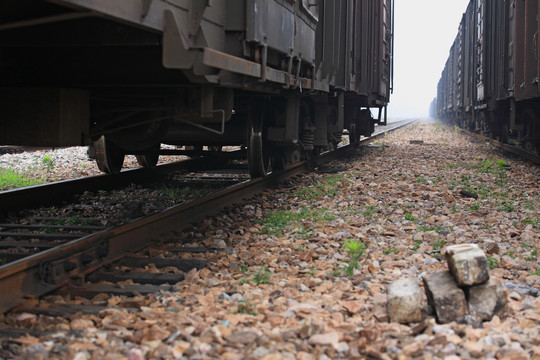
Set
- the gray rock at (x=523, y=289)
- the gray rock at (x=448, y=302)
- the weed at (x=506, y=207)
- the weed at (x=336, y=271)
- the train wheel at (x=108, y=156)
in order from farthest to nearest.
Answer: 1. the train wheel at (x=108, y=156)
2. the weed at (x=506, y=207)
3. the weed at (x=336, y=271)
4. the gray rock at (x=523, y=289)
5. the gray rock at (x=448, y=302)

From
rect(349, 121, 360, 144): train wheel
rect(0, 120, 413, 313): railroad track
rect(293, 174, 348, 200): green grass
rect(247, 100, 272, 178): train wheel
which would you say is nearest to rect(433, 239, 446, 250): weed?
rect(0, 120, 413, 313): railroad track

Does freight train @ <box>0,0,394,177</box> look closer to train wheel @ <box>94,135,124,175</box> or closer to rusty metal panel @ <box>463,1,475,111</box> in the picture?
train wheel @ <box>94,135,124,175</box>

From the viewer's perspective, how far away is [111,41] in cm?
409

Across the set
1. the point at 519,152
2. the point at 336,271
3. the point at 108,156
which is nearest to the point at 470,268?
the point at 336,271

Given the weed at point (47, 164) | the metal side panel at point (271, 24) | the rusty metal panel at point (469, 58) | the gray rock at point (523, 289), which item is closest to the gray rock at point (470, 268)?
the gray rock at point (523, 289)

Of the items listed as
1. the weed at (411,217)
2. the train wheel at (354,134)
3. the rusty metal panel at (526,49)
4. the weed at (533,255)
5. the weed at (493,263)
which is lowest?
the weed at (493,263)

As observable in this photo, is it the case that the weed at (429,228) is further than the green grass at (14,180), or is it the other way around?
the green grass at (14,180)

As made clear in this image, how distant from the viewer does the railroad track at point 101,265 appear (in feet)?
11.3

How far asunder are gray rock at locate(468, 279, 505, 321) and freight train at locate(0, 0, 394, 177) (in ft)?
7.29

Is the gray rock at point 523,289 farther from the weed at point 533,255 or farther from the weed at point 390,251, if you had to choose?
the weed at point 390,251

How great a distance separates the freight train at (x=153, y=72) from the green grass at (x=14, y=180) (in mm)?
1112

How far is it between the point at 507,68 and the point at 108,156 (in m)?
10.0

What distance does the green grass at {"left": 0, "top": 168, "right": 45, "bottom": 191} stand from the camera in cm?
768

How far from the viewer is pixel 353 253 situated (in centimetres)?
432
